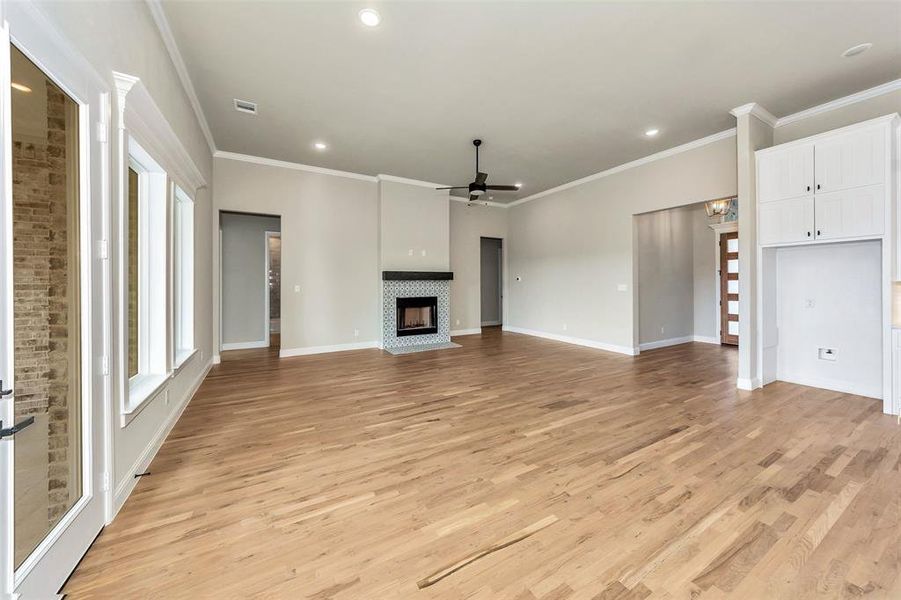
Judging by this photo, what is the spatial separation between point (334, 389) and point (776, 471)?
401cm

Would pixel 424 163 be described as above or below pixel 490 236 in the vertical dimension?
above

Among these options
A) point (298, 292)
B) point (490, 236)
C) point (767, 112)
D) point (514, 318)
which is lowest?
point (514, 318)

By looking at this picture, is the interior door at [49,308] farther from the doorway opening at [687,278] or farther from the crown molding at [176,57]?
the doorway opening at [687,278]

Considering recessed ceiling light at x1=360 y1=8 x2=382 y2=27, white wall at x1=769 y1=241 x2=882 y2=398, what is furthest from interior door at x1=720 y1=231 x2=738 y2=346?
recessed ceiling light at x1=360 y1=8 x2=382 y2=27

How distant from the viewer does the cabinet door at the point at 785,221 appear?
3774 millimetres

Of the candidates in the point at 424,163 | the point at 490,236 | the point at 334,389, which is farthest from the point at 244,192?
the point at 490,236

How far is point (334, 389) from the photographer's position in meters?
4.21

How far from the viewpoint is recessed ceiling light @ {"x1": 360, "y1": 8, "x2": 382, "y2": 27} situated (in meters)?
2.60

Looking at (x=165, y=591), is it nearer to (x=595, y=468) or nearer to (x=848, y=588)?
(x=595, y=468)

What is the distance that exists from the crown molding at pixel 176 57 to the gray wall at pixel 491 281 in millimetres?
6863

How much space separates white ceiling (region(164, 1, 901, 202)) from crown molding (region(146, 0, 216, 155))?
0.19 ft

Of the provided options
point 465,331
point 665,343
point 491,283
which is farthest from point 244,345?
point 665,343

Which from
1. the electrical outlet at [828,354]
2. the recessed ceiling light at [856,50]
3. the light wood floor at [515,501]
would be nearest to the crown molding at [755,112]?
the recessed ceiling light at [856,50]

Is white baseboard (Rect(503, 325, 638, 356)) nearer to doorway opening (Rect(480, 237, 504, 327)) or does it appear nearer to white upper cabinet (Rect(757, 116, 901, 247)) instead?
doorway opening (Rect(480, 237, 504, 327))
